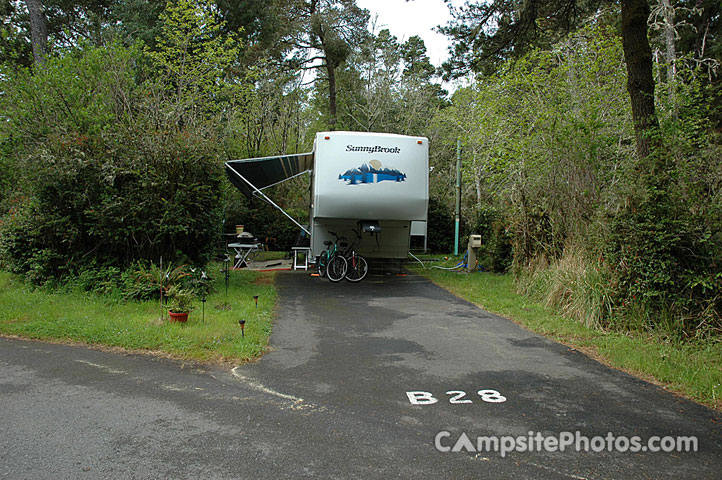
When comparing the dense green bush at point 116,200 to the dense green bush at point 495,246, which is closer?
the dense green bush at point 116,200

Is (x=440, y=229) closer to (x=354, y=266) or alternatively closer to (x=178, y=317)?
(x=354, y=266)

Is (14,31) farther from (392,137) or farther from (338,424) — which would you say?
(338,424)

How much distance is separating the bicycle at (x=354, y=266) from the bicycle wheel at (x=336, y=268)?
0.41 feet

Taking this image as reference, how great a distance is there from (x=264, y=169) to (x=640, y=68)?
9405 mm

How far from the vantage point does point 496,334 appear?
23.3ft

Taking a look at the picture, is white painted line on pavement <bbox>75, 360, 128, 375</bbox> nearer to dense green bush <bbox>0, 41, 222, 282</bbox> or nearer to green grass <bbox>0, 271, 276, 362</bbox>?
green grass <bbox>0, 271, 276, 362</bbox>

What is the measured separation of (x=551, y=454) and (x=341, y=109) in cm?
2882

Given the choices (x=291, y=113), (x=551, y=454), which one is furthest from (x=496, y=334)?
(x=291, y=113)

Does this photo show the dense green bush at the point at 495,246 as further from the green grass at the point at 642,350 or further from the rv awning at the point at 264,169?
Result: the rv awning at the point at 264,169

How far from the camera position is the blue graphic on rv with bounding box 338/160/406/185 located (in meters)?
11.2

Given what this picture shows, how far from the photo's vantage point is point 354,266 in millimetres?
12492

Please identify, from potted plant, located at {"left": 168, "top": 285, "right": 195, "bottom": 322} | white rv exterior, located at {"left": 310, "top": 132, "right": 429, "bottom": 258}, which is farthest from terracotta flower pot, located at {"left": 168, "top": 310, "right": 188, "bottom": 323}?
white rv exterior, located at {"left": 310, "top": 132, "right": 429, "bottom": 258}

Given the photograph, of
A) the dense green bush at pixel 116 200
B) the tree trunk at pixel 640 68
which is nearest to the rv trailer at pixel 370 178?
the dense green bush at pixel 116 200

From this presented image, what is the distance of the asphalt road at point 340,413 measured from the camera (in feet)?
10.6
